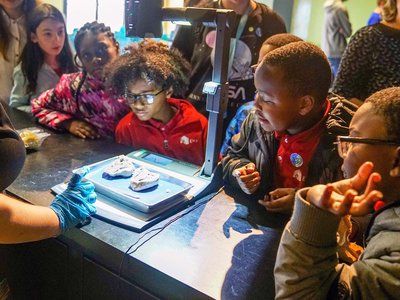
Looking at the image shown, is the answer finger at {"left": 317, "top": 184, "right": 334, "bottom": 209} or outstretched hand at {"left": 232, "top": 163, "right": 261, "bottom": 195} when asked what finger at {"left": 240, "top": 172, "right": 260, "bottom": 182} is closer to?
outstretched hand at {"left": 232, "top": 163, "right": 261, "bottom": 195}

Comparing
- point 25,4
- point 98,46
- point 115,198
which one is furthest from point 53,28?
point 115,198

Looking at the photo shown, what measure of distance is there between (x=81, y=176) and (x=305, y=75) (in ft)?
2.17

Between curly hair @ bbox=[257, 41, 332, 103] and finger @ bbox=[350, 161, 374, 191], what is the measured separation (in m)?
0.43

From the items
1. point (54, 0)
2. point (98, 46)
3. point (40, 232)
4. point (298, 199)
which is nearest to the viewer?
point (298, 199)

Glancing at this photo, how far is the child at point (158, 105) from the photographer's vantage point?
4.66ft

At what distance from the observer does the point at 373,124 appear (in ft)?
2.23

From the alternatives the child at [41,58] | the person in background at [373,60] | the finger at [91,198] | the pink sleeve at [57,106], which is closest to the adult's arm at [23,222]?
the finger at [91,198]

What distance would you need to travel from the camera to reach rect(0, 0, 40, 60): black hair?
203 centimetres

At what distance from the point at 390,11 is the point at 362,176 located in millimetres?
1104

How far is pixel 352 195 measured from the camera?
565mm

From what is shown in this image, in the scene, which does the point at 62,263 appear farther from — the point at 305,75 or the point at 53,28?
the point at 53,28

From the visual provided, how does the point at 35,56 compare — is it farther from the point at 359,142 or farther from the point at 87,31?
the point at 359,142

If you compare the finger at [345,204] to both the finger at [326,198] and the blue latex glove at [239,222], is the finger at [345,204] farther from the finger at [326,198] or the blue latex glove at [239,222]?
the blue latex glove at [239,222]

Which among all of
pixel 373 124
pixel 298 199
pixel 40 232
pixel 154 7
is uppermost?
pixel 154 7
